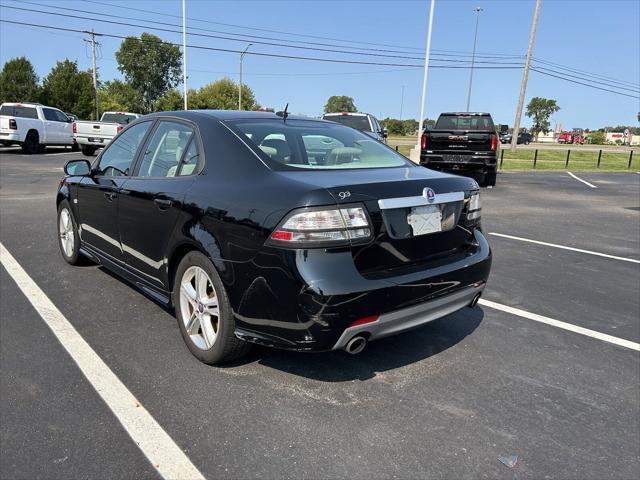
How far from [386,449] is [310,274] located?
92cm

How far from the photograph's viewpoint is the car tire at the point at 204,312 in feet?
9.70

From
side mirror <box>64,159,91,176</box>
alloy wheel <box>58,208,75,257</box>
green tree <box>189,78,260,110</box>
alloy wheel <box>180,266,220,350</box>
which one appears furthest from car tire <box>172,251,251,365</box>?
green tree <box>189,78,260,110</box>

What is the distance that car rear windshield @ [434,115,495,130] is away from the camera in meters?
14.3

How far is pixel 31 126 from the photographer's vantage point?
68.8ft

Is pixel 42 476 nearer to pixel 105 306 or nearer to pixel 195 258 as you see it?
pixel 195 258

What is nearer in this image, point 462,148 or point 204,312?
point 204,312

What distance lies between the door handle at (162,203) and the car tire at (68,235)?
196cm

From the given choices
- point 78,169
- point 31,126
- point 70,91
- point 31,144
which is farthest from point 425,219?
point 70,91

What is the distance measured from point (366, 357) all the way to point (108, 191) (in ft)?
8.13

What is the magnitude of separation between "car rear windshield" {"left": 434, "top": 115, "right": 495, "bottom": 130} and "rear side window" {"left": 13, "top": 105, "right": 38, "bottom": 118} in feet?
54.8

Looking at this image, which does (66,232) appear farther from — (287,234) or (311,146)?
(287,234)

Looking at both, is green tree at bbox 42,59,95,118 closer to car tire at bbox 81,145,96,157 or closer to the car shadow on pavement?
car tire at bbox 81,145,96,157

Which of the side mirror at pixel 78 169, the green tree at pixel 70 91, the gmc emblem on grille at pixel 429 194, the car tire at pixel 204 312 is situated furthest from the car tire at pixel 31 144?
the green tree at pixel 70 91

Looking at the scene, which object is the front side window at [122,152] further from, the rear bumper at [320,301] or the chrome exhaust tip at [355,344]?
the chrome exhaust tip at [355,344]
